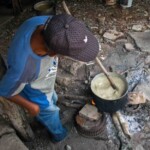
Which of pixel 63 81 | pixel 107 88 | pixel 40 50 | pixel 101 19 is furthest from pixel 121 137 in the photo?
pixel 101 19

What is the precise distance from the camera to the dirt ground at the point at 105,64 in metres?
4.02

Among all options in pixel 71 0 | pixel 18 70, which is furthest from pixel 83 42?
pixel 71 0

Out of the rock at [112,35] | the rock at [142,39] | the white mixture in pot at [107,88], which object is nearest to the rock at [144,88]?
the white mixture in pot at [107,88]

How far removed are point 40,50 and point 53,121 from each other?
4.39ft

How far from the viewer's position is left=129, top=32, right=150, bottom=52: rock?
17.4 feet

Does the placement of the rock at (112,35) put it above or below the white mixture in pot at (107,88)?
below

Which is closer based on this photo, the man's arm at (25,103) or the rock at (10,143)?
the man's arm at (25,103)

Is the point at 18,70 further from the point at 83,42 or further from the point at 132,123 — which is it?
the point at 132,123

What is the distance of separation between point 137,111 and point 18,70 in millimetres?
2251

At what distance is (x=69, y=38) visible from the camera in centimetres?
239

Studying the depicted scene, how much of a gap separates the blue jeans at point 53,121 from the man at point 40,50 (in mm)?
337

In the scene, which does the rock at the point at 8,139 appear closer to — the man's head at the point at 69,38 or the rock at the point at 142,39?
the man's head at the point at 69,38

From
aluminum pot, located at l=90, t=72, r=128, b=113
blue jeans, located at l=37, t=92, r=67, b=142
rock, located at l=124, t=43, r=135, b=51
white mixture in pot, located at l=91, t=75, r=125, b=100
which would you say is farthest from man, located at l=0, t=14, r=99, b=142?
rock, located at l=124, t=43, r=135, b=51

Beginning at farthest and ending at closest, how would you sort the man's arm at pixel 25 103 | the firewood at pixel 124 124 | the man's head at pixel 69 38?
the firewood at pixel 124 124 < the man's arm at pixel 25 103 < the man's head at pixel 69 38
